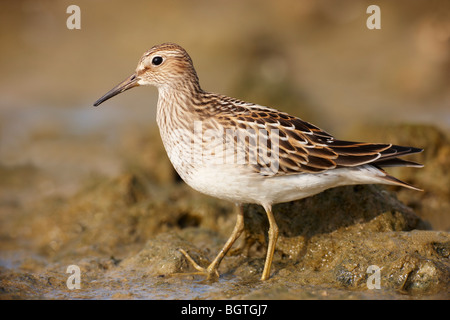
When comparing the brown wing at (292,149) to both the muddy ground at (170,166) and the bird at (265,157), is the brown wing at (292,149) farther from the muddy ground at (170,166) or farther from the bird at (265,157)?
the muddy ground at (170,166)

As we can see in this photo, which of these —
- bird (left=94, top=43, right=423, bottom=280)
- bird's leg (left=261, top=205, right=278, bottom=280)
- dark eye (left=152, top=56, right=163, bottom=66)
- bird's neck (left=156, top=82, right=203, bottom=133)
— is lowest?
bird's leg (left=261, top=205, right=278, bottom=280)

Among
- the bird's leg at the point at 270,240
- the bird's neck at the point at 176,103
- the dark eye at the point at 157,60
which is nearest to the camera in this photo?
the bird's leg at the point at 270,240

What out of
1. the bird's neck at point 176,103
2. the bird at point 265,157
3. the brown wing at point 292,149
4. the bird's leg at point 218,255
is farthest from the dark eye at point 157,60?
the bird's leg at point 218,255

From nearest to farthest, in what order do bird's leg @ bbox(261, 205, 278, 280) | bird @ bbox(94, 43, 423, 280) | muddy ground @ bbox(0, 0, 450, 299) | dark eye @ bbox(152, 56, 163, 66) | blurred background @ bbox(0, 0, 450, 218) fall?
bird @ bbox(94, 43, 423, 280)
muddy ground @ bbox(0, 0, 450, 299)
bird's leg @ bbox(261, 205, 278, 280)
dark eye @ bbox(152, 56, 163, 66)
blurred background @ bbox(0, 0, 450, 218)

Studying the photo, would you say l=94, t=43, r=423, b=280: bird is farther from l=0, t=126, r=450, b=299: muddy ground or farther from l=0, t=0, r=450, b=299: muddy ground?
l=0, t=0, r=450, b=299: muddy ground

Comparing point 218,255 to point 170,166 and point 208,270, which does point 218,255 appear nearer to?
point 208,270

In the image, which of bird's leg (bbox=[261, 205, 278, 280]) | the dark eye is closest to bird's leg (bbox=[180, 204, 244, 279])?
bird's leg (bbox=[261, 205, 278, 280])

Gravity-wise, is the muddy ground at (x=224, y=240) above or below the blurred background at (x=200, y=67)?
below
